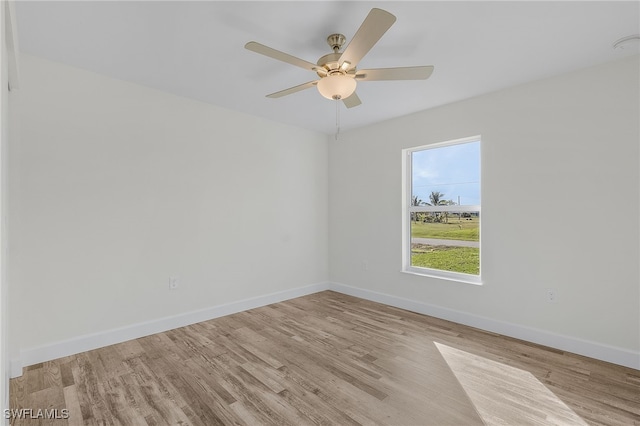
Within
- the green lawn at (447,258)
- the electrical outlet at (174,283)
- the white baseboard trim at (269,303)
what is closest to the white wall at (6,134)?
the white baseboard trim at (269,303)

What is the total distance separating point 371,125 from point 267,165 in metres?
1.48

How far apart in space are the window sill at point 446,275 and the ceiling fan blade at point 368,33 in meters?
2.55

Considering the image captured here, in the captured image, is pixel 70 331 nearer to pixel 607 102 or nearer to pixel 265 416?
pixel 265 416

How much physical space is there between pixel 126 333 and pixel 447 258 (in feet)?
11.1

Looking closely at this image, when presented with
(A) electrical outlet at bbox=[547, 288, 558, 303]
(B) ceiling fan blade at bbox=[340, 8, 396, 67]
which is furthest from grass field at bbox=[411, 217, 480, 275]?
(B) ceiling fan blade at bbox=[340, 8, 396, 67]

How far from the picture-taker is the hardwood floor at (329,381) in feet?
6.18

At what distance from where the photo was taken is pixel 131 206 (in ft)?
9.58

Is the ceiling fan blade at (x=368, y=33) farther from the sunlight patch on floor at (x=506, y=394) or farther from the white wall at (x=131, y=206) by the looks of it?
the sunlight patch on floor at (x=506, y=394)

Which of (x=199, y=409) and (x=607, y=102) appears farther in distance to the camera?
(x=607, y=102)

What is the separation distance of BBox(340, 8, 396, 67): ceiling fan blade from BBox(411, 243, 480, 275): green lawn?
2445mm

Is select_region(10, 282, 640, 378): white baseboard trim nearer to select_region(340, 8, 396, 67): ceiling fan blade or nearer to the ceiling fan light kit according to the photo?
the ceiling fan light kit

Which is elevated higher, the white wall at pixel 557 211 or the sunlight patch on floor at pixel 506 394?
the white wall at pixel 557 211

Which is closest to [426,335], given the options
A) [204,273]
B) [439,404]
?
[439,404]

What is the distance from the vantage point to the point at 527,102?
2912 mm
